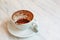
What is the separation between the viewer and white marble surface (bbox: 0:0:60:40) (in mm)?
680

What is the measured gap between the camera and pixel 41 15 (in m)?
0.78

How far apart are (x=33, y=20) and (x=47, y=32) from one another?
0.09 metres

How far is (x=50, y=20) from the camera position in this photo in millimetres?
747

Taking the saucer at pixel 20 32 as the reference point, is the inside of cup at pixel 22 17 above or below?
above

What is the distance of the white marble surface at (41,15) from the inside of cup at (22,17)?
0.21 ft

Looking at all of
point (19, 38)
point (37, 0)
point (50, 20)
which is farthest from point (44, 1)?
point (19, 38)

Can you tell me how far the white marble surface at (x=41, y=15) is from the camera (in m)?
0.68

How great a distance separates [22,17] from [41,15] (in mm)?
116

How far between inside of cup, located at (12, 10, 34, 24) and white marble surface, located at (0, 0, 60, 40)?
2.6 inches

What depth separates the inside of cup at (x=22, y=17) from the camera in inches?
27.5

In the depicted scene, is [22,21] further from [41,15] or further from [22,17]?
[41,15]

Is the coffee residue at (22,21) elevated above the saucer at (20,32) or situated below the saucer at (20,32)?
above

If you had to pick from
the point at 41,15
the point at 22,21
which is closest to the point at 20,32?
the point at 22,21

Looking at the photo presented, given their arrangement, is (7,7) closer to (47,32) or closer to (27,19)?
(27,19)
